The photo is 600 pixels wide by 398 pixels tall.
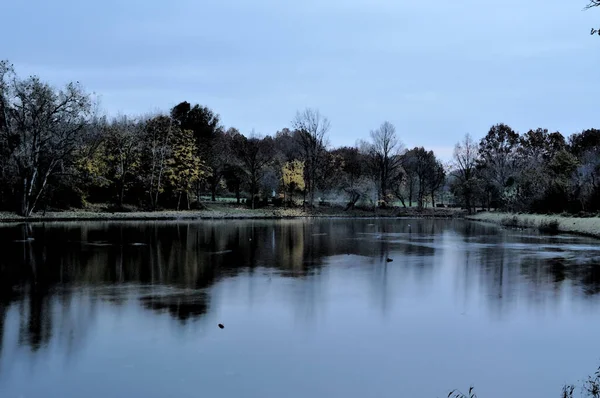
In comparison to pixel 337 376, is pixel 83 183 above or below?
above

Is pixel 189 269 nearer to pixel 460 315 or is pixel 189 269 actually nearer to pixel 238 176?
pixel 460 315

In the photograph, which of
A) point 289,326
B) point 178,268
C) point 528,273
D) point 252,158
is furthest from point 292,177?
point 289,326

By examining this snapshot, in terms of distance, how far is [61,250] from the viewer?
23891 mm

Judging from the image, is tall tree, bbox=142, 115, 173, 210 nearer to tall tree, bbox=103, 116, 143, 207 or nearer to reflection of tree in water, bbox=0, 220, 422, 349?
tall tree, bbox=103, 116, 143, 207

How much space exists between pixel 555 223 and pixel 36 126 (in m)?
42.6

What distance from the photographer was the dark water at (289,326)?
8.29 m

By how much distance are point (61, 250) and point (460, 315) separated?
17.7 meters

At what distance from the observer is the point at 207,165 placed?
7031 cm

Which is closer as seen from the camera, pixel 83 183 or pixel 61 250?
pixel 61 250

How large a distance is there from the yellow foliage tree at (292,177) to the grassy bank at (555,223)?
2817cm

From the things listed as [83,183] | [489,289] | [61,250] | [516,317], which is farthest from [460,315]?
[83,183]

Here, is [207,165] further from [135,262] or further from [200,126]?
[135,262]

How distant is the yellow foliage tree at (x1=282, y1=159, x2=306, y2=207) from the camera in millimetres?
76375

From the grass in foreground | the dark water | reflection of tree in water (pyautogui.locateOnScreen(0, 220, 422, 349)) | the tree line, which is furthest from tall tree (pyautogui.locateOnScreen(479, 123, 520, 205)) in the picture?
the grass in foreground
